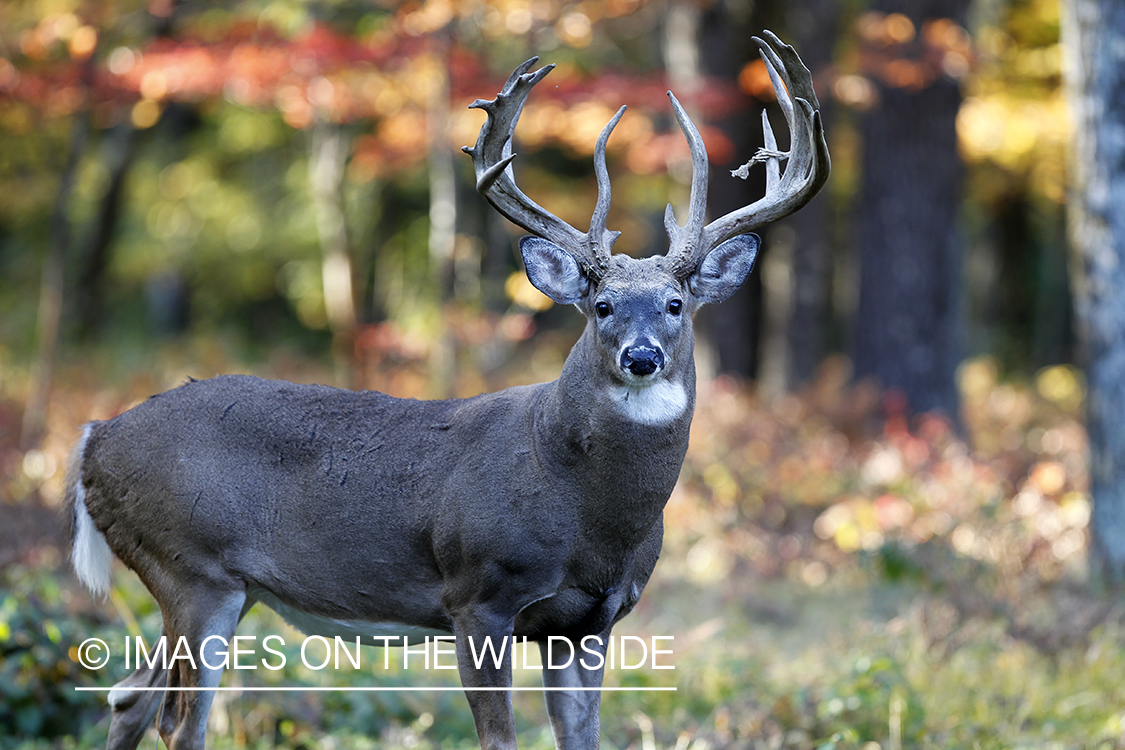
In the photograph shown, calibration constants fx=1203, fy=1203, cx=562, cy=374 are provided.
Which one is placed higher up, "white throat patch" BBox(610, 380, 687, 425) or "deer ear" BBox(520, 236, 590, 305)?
"deer ear" BBox(520, 236, 590, 305)

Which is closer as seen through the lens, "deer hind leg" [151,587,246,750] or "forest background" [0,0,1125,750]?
"deer hind leg" [151,587,246,750]

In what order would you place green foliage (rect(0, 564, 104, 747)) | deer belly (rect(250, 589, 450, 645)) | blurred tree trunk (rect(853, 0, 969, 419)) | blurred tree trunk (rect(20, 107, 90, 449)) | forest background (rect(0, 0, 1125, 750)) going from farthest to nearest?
blurred tree trunk (rect(853, 0, 969, 419)) < blurred tree trunk (rect(20, 107, 90, 449)) < forest background (rect(0, 0, 1125, 750)) < green foliage (rect(0, 564, 104, 747)) < deer belly (rect(250, 589, 450, 645))

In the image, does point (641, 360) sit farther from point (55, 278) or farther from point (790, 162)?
point (55, 278)

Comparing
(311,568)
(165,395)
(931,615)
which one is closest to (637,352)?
(311,568)

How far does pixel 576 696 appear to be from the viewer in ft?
12.4

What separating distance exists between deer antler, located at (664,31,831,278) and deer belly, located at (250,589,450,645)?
1391 mm

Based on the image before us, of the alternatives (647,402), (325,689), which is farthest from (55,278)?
(647,402)

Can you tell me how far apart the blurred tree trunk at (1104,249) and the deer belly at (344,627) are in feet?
14.8

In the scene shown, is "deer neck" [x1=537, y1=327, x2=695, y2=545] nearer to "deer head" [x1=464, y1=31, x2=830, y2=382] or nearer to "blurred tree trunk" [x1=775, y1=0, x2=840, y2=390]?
"deer head" [x1=464, y1=31, x2=830, y2=382]

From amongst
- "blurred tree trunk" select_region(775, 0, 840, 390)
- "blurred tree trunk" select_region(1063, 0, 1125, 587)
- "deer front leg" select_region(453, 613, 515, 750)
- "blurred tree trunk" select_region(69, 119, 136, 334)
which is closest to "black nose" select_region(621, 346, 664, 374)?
"deer front leg" select_region(453, 613, 515, 750)

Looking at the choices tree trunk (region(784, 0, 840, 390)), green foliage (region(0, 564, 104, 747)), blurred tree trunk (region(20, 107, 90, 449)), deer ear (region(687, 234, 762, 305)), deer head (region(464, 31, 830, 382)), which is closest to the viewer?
deer head (region(464, 31, 830, 382))

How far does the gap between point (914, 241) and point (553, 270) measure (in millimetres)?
7557

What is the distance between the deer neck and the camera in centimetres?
341

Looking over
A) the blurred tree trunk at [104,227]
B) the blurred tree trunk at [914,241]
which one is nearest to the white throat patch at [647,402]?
the blurred tree trunk at [914,241]
